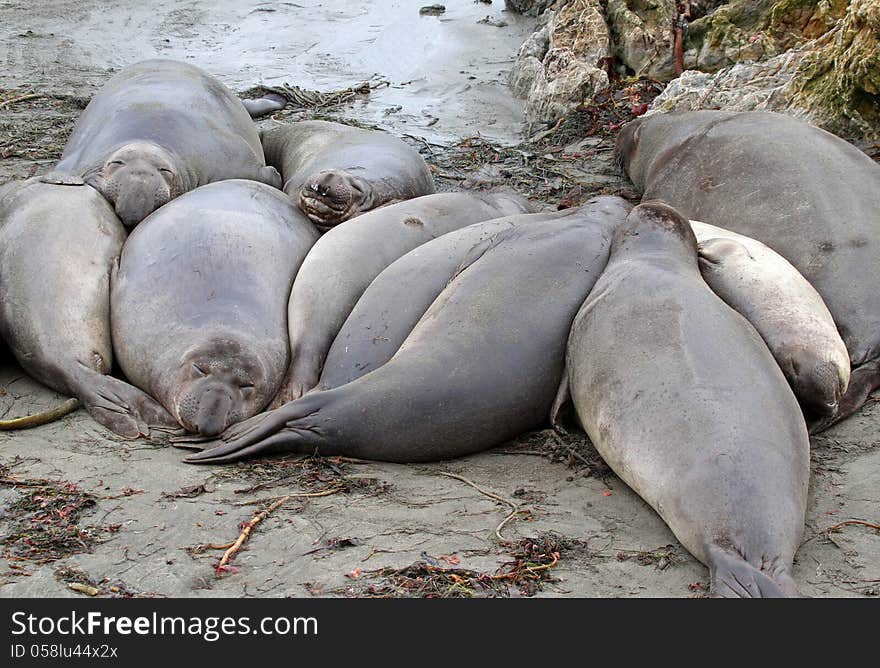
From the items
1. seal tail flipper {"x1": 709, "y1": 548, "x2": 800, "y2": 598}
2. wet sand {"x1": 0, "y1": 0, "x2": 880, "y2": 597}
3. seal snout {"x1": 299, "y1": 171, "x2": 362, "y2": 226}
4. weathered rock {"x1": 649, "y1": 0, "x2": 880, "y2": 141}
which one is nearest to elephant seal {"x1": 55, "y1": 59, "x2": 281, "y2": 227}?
seal snout {"x1": 299, "y1": 171, "x2": 362, "y2": 226}

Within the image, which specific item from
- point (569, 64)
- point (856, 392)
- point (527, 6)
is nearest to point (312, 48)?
point (527, 6)

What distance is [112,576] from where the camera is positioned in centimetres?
314

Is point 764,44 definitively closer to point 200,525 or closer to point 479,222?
point 479,222

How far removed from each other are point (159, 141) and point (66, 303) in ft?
5.29

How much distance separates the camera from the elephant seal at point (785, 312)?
4371 millimetres

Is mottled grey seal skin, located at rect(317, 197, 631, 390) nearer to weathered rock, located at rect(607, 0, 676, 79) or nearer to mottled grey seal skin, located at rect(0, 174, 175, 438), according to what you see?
mottled grey seal skin, located at rect(0, 174, 175, 438)

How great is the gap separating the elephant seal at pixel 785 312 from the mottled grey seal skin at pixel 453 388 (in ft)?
2.16

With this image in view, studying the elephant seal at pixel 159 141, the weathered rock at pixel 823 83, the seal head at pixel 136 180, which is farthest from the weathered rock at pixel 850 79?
the seal head at pixel 136 180

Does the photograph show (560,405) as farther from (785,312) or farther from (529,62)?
(529,62)

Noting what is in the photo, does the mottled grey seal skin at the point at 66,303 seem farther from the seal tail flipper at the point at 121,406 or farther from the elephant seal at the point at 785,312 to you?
the elephant seal at the point at 785,312

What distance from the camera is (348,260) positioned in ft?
17.0

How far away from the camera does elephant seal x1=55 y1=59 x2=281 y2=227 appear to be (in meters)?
5.71
